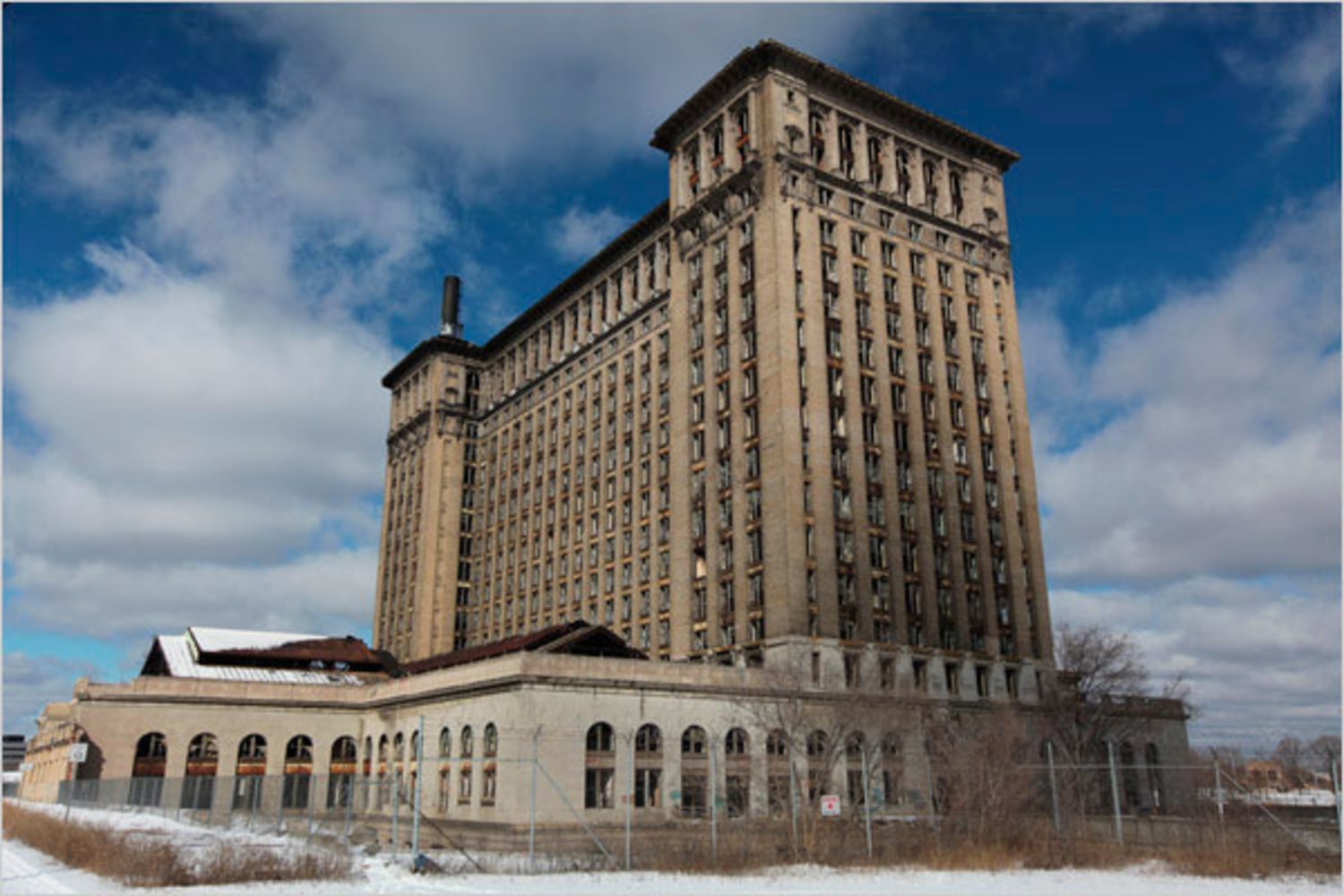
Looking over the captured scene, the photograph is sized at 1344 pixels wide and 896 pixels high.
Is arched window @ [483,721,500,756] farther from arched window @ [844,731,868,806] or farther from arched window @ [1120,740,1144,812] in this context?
arched window @ [1120,740,1144,812]

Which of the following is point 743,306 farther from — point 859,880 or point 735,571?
point 859,880

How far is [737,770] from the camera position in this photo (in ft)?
207

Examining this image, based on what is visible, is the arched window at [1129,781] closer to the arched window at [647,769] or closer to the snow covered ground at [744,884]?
the arched window at [647,769]

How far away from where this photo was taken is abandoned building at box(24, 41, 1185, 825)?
202 ft

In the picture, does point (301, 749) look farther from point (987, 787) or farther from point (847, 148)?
point (847, 148)

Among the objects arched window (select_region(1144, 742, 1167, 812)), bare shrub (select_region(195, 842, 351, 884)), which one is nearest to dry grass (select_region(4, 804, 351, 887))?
bare shrub (select_region(195, 842, 351, 884))

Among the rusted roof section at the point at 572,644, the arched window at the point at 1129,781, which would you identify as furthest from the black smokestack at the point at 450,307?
the arched window at the point at 1129,781

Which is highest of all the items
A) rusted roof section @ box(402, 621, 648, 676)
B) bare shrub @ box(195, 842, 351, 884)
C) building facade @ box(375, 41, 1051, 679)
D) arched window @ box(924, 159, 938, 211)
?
arched window @ box(924, 159, 938, 211)

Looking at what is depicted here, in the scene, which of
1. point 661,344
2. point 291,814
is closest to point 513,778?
point 291,814

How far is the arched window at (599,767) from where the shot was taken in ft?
190

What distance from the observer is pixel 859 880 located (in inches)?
1230

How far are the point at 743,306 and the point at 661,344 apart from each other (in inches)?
607

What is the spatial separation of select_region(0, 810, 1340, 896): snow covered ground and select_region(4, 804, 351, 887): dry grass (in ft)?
1.66

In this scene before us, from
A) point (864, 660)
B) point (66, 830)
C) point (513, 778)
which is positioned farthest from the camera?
point (864, 660)
